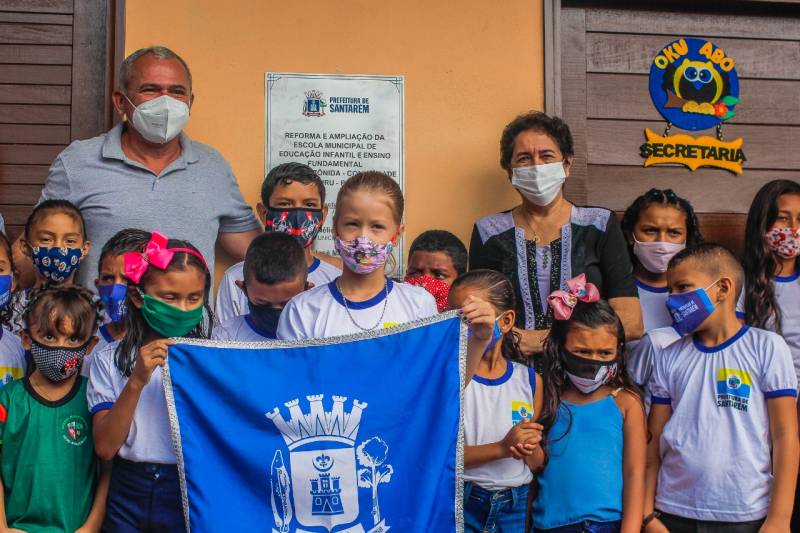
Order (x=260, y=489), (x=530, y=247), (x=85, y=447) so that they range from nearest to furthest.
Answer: (x=260, y=489) → (x=85, y=447) → (x=530, y=247)

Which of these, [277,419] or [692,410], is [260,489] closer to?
[277,419]

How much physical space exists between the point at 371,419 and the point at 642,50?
3444 millimetres

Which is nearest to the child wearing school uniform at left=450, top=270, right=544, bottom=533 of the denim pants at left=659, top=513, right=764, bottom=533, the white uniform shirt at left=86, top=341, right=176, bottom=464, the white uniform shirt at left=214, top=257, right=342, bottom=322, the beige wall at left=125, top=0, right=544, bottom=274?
the denim pants at left=659, top=513, right=764, bottom=533

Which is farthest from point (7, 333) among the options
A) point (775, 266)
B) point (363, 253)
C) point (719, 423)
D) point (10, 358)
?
point (775, 266)

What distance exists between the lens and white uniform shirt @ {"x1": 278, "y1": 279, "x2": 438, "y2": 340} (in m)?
3.89

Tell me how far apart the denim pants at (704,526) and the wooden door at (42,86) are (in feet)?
12.3

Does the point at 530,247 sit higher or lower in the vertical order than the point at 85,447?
higher

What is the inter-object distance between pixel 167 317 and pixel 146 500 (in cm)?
70

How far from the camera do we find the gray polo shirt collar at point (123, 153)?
4996 mm

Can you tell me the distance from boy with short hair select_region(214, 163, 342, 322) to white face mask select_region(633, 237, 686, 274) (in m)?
1.61

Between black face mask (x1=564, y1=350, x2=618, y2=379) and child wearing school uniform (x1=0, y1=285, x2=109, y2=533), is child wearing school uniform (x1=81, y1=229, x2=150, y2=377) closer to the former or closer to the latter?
child wearing school uniform (x1=0, y1=285, x2=109, y2=533)

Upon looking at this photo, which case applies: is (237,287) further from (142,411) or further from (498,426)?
(498,426)

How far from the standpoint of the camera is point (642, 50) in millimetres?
6016

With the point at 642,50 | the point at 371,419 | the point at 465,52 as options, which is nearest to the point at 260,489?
the point at 371,419
